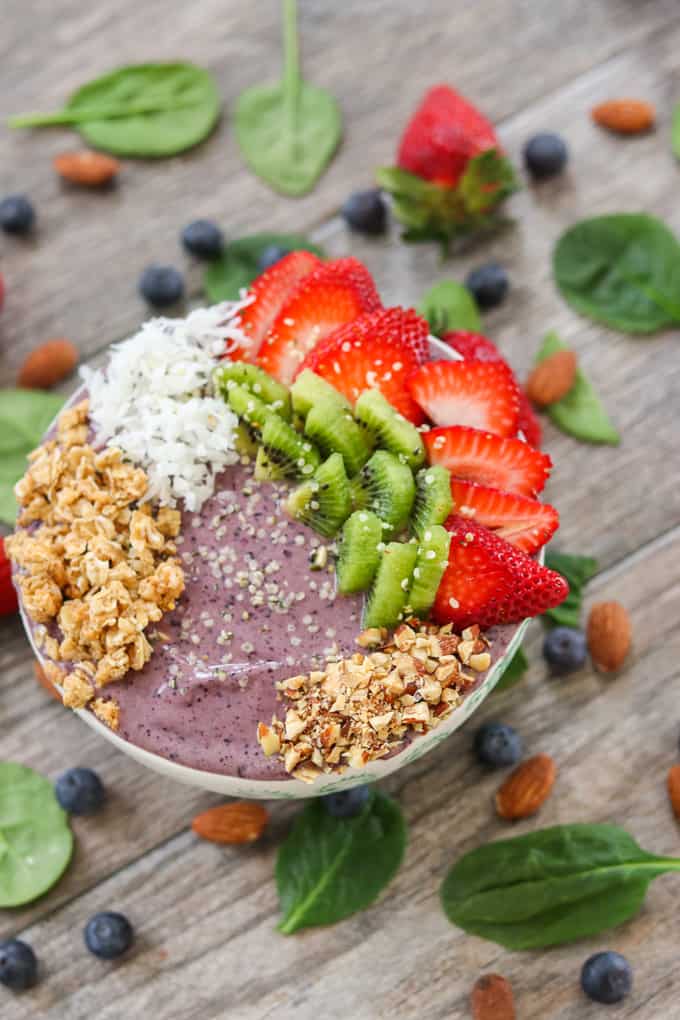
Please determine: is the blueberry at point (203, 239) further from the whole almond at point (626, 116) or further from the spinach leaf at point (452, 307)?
the whole almond at point (626, 116)

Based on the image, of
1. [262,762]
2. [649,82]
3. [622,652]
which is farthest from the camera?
[649,82]

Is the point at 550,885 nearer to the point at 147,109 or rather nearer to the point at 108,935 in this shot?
the point at 108,935

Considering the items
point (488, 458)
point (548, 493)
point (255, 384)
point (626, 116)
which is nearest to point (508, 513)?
point (488, 458)

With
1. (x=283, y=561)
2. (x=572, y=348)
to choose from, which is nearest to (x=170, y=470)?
(x=283, y=561)

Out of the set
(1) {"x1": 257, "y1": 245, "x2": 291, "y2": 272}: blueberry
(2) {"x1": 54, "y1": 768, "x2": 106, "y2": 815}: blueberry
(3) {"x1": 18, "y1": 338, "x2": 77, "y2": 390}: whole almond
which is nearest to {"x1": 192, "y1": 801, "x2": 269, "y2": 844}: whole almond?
(2) {"x1": 54, "y1": 768, "x2": 106, "y2": 815}: blueberry

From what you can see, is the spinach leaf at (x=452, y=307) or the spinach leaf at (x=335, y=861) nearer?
the spinach leaf at (x=335, y=861)

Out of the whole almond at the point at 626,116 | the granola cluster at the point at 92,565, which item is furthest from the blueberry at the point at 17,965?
the whole almond at the point at 626,116

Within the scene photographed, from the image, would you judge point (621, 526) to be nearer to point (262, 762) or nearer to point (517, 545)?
point (517, 545)
